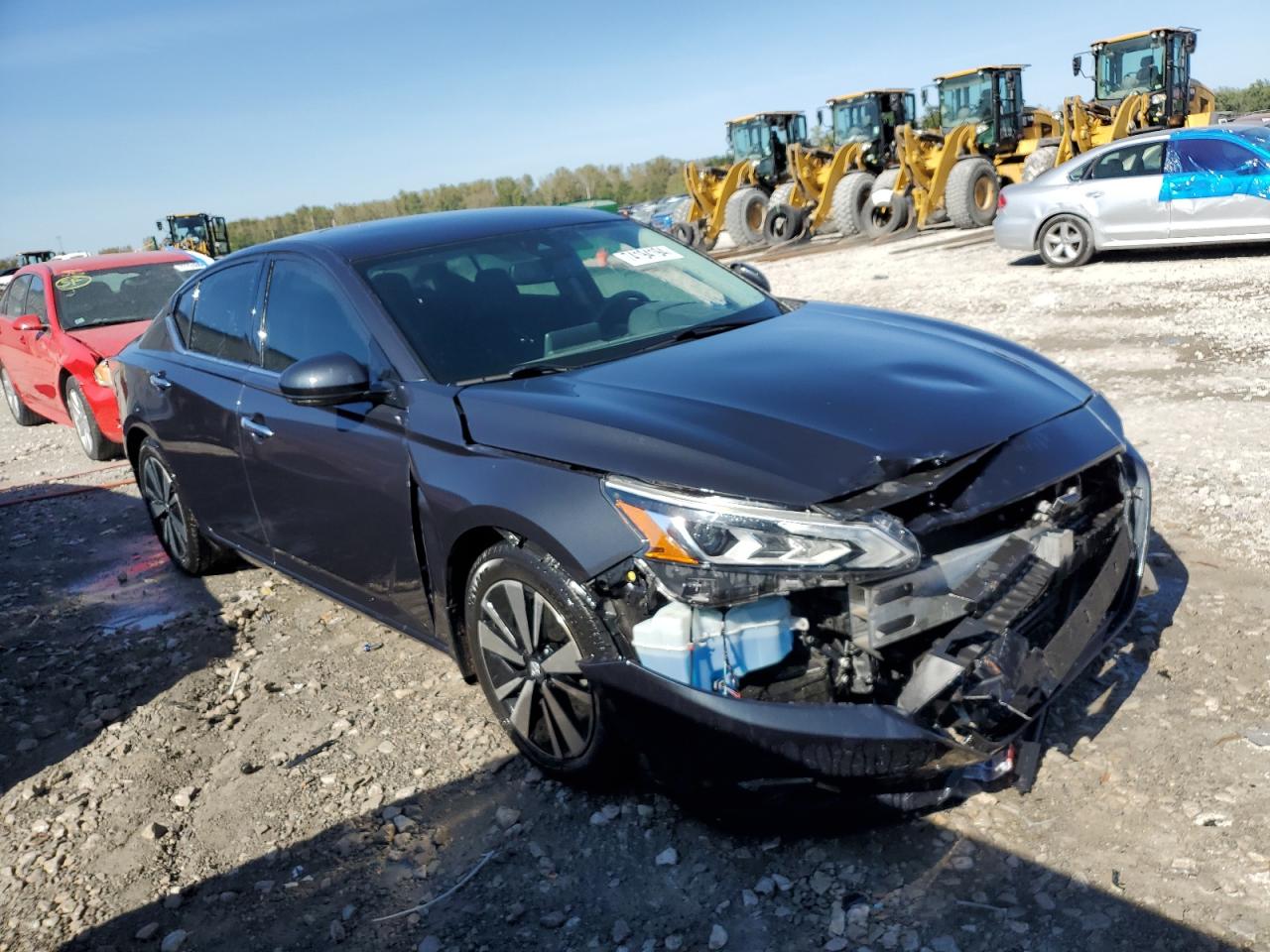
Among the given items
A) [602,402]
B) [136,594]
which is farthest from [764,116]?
[602,402]

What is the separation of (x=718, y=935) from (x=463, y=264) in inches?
95.8

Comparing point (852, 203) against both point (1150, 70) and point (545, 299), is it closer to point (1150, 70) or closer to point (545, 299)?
point (1150, 70)

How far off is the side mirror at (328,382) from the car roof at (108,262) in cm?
676

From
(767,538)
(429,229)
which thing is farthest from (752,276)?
(767,538)

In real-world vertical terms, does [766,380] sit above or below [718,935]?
above

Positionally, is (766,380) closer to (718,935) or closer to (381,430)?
(381,430)

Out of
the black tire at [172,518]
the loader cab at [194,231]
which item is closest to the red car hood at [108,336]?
the black tire at [172,518]

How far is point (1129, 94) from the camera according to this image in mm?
19016

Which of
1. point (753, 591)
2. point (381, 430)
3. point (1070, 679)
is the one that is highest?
point (381, 430)

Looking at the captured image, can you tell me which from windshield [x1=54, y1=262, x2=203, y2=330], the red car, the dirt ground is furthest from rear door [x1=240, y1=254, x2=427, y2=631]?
windshield [x1=54, y1=262, x2=203, y2=330]

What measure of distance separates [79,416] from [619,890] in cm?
782

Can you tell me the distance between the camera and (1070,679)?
280cm

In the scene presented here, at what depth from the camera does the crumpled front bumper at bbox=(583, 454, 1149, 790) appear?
2451 millimetres

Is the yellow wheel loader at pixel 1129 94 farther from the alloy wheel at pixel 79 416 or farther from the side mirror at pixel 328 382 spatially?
the side mirror at pixel 328 382
